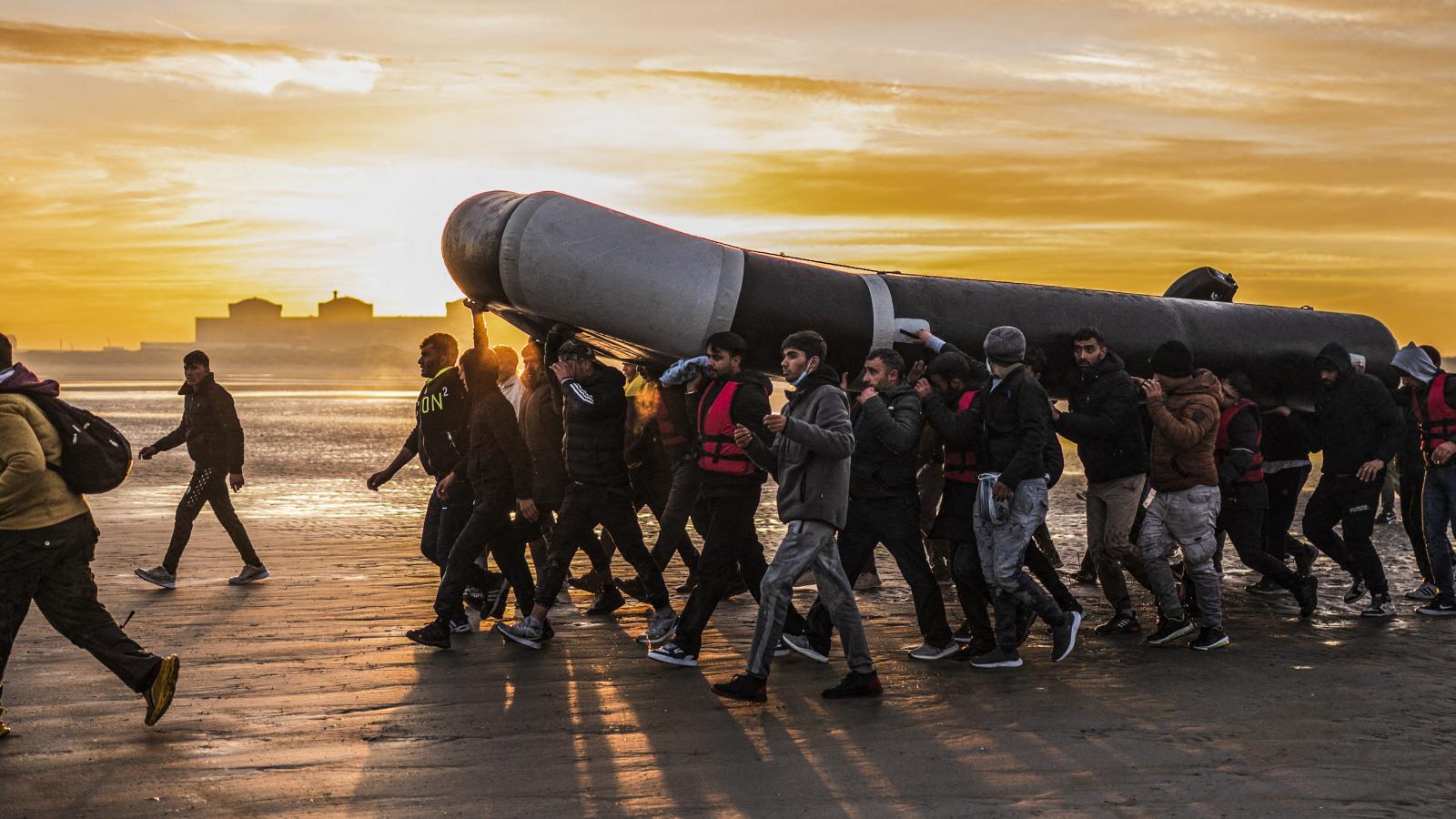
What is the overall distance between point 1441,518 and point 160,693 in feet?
25.4

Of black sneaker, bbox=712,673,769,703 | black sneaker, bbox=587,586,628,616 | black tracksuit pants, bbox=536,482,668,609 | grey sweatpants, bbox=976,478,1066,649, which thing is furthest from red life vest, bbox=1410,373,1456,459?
black sneaker, bbox=587,586,628,616

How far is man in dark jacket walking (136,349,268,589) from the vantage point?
9.07 meters

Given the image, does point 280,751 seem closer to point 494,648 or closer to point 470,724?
point 470,724

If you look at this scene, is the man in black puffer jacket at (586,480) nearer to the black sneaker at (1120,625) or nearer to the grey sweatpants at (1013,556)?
the grey sweatpants at (1013,556)

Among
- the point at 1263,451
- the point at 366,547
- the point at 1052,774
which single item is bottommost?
A: the point at 366,547

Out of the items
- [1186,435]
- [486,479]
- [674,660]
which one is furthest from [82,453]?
[1186,435]

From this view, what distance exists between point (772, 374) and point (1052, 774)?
382cm

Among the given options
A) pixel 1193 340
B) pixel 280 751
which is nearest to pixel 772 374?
pixel 1193 340

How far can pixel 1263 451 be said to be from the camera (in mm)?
9219

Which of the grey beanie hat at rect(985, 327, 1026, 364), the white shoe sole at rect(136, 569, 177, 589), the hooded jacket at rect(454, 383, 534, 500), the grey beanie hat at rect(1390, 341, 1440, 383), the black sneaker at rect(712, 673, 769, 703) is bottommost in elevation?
the white shoe sole at rect(136, 569, 177, 589)

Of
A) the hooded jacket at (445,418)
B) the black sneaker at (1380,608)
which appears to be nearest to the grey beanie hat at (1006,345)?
the hooded jacket at (445,418)

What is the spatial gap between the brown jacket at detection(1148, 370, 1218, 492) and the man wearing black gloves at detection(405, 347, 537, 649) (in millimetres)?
3615

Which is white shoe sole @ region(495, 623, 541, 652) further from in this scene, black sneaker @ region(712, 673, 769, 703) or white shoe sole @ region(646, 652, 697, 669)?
black sneaker @ region(712, 673, 769, 703)

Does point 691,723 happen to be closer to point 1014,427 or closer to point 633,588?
point 1014,427
